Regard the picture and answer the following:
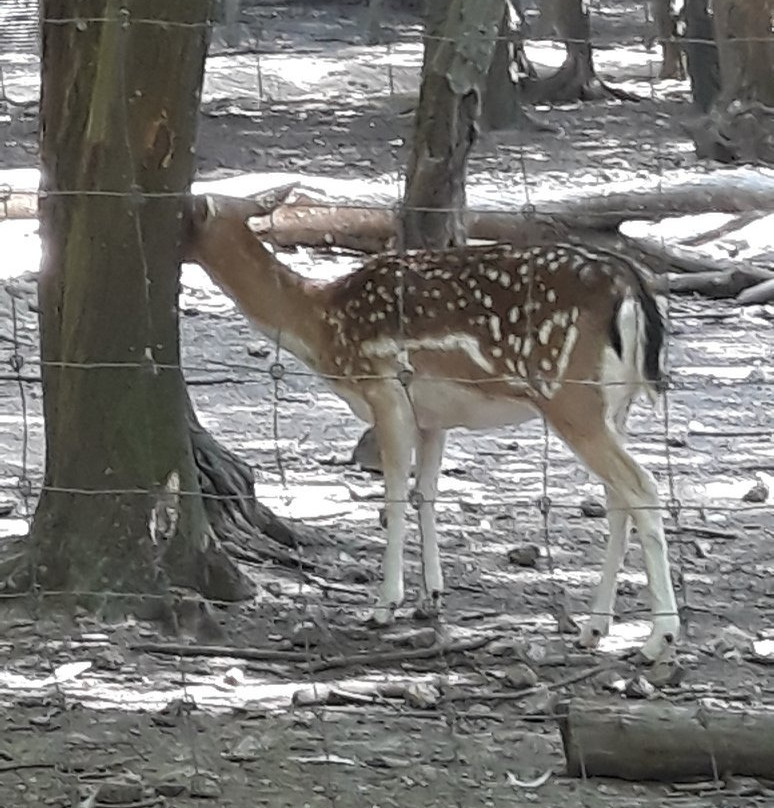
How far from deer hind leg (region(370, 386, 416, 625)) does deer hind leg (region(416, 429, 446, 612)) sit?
7 centimetres

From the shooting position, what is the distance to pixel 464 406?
508 centimetres

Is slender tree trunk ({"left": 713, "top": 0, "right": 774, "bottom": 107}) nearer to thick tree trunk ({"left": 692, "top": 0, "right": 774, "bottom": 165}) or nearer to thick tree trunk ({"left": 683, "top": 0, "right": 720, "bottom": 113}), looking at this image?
thick tree trunk ({"left": 692, "top": 0, "right": 774, "bottom": 165})

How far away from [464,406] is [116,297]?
1061 millimetres

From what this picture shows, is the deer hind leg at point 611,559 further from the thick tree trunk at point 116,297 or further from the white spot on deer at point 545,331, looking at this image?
the thick tree trunk at point 116,297

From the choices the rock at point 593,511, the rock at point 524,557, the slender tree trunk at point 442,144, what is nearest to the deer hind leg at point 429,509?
the rock at point 524,557

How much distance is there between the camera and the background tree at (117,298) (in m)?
4.54

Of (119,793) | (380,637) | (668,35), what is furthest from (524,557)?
(668,35)

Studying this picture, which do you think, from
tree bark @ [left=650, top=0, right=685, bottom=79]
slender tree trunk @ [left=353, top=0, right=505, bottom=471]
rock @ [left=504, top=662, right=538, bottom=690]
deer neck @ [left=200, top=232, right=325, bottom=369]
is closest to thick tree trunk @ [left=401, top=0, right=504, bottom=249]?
slender tree trunk @ [left=353, top=0, right=505, bottom=471]

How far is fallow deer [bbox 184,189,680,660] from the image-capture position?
4.73 m

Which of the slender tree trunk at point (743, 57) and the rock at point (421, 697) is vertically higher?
the slender tree trunk at point (743, 57)

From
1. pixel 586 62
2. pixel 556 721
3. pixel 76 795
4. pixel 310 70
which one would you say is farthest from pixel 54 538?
pixel 310 70

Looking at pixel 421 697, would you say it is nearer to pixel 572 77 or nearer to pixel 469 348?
pixel 469 348

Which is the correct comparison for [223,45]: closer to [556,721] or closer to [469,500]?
[469,500]

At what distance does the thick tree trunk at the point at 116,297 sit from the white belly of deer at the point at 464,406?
0.67m
